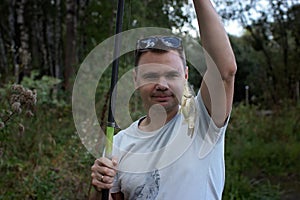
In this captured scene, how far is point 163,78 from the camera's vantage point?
177cm

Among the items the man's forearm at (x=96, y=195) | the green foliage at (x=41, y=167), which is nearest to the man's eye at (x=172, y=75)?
the man's forearm at (x=96, y=195)

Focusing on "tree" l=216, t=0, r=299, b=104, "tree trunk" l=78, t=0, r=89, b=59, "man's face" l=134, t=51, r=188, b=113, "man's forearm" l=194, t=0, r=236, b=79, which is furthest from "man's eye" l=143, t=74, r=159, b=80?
"tree trunk" l=78, t=0, r=89, b=59

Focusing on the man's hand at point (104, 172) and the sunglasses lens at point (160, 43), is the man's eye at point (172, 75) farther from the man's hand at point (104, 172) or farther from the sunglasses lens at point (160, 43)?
the man's hand at point (104, 172)

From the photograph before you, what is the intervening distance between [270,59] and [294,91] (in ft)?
10.4

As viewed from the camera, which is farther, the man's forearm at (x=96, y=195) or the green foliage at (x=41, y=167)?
the green foliage at (x=41, y=167)

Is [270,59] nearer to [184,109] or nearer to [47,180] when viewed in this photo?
[47,180]

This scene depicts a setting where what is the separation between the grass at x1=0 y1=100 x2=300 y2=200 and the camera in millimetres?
4020

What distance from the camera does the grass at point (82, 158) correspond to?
4020 millimetres

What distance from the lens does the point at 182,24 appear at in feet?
16.3

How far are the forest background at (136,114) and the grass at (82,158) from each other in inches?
0.4

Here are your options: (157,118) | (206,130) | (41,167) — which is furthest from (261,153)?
(206,130)

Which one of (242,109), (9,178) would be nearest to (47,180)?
(9,178)

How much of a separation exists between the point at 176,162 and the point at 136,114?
2.65 meters

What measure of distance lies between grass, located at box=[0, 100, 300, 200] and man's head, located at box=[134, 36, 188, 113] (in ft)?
4.46
